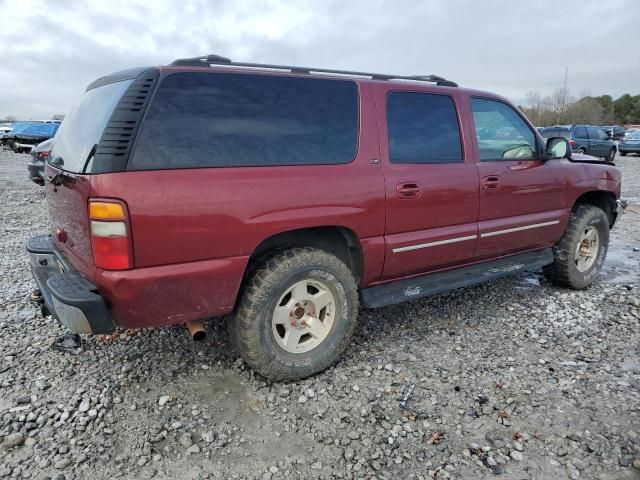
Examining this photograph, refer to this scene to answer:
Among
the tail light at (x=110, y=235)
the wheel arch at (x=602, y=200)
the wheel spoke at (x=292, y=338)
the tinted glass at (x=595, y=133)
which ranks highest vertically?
the tinted glass at (x=595, y=133)

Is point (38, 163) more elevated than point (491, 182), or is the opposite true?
point (38, 163)

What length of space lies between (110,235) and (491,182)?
9.20 ft

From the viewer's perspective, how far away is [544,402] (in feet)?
9.50

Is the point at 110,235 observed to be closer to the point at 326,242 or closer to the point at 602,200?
the point at 326,242

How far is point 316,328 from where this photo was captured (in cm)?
316

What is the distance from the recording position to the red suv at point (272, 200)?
2.47 metres

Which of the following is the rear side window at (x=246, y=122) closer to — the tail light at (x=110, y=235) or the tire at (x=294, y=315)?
the tail light at (x=110, y=235)

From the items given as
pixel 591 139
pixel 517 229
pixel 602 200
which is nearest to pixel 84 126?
pixel 517 229

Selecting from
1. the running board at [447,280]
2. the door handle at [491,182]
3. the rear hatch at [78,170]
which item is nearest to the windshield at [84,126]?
the rear hatch at [78,170]

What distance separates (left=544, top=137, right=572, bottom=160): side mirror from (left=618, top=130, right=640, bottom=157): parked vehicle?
24.3 m

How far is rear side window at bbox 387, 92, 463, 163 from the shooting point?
11.0ft

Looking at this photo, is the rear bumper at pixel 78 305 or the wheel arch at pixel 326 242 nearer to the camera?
the rear bumper at pixel 78 305

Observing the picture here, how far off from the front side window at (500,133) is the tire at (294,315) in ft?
5.49

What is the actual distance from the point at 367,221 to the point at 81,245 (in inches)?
66.6
